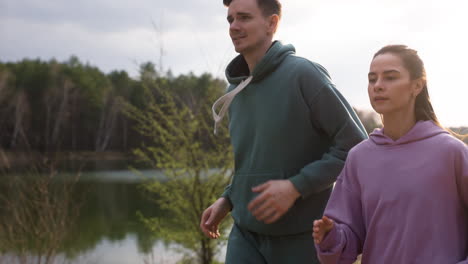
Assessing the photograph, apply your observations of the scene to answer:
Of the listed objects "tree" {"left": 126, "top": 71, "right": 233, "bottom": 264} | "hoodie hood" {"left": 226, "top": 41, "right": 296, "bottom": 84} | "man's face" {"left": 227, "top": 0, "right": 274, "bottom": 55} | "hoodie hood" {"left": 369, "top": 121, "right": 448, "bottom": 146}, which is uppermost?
"man's face" {"left": 227, "top": 0, "right": 274, "bottom": 55}

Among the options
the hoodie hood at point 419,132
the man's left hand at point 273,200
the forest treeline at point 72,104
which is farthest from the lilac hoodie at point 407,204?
the forest treeline at point 72,104

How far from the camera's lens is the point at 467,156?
5.31 feet

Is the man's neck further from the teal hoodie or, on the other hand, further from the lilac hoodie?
the lilac hoodie

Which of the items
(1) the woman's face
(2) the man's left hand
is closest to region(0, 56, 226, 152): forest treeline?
(2) the man's left hand

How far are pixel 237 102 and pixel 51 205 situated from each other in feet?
15.7

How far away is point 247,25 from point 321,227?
1.10 meters

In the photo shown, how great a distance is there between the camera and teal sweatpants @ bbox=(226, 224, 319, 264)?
2322 mm

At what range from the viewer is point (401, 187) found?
5.53 ft

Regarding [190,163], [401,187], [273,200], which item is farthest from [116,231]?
[401,187]

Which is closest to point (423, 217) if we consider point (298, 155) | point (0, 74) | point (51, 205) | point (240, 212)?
point (298, 155)

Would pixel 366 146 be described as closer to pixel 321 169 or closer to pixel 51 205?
pixel 321 169

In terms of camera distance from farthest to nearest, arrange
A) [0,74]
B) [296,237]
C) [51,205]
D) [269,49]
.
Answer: [0,74]
[51,205]
[269,49]
[296,237]

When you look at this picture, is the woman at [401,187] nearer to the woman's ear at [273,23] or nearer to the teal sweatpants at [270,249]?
the teal sweatpants at [270,249]

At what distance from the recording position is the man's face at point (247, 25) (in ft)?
8.11
